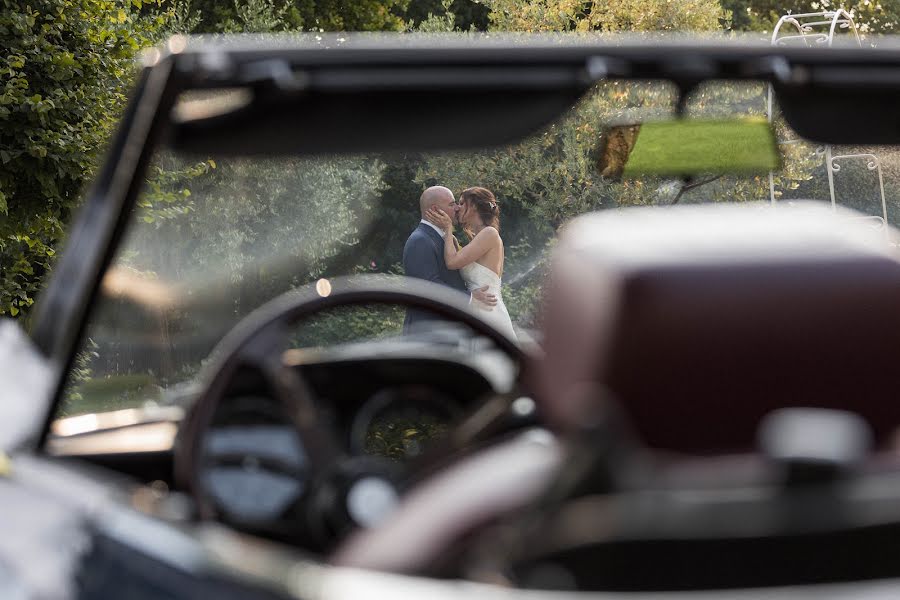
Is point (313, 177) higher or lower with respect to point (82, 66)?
lower

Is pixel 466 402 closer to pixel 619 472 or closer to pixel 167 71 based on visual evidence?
pixel 167 71

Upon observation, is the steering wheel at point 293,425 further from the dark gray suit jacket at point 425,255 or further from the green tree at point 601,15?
the green tree at point 601,15

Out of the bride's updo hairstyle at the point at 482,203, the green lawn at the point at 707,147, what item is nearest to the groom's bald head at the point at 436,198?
the bride's updo hairstyle at the point at 482,203

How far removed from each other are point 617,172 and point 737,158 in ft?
0.76

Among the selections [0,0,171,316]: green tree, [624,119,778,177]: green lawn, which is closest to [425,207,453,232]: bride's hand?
[0,0,171,316]: green tree

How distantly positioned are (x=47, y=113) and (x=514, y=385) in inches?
465

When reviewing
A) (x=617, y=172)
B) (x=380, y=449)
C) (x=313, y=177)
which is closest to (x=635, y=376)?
(x=617, y=172)

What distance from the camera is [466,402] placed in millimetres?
3205

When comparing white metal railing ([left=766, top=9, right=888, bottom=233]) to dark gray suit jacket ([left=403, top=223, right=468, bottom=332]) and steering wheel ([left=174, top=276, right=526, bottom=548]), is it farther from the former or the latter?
dark gray suit jacket ([left=403, top=223, right=468, bottom=332])

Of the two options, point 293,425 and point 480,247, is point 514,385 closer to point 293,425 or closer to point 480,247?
point 293,425

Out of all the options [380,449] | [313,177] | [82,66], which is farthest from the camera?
[313,177]

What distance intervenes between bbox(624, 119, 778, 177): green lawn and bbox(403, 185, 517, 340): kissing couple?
21.2ft

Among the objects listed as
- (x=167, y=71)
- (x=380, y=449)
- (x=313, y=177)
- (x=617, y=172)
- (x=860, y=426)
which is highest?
(x=167, y=71)

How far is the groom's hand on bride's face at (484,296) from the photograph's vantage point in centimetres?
911
